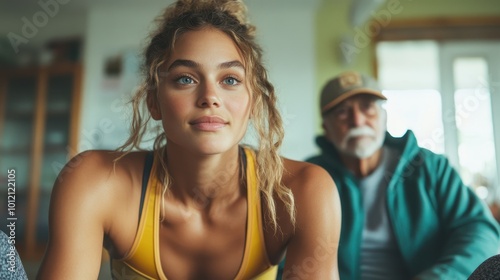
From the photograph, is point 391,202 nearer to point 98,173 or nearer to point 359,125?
point 359,125

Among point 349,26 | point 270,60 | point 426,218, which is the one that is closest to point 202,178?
point 426,218

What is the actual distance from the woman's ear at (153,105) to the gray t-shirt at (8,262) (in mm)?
326

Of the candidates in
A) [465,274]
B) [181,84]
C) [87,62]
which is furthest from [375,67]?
[181,84]

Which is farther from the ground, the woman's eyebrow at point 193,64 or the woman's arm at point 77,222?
the woman's eyebrow at point 193,64

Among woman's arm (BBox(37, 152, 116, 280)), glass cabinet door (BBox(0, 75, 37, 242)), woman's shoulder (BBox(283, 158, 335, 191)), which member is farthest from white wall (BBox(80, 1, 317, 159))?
woman's arm (BBox(37, 152, 116, 280))

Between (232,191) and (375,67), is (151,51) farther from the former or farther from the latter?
(375,67)

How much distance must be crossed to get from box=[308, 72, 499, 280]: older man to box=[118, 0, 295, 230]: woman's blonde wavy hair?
0.95 feet

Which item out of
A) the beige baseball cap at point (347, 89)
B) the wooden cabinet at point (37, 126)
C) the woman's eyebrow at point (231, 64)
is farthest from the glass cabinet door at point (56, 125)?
the woman's eyebrow at point (231, 64)

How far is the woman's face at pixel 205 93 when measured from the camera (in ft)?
2.02

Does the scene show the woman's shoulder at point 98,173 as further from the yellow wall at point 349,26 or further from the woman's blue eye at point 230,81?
the yellow wall at point 349,26

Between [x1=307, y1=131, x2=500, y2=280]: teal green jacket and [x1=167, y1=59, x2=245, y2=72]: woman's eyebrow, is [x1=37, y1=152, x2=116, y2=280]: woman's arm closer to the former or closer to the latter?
[x1=167, y1=59, x2=245, y2=72]: woman's eyebrow

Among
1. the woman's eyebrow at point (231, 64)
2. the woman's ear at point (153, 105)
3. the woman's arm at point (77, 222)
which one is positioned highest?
the woman's eyebrow at point (231, 64)

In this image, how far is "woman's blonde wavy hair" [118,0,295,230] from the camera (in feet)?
2.22

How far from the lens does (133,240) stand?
0.67 m
